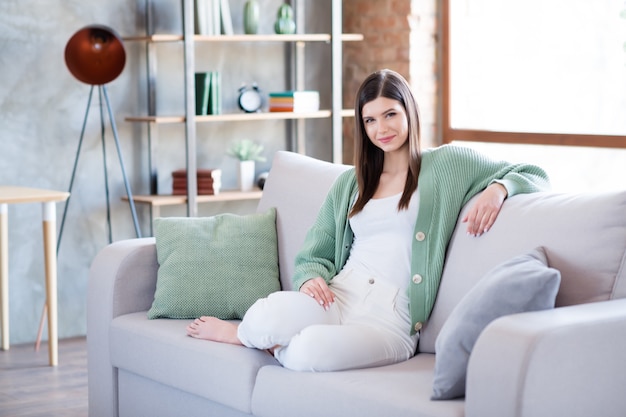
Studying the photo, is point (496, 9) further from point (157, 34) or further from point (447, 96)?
point (157, 34)

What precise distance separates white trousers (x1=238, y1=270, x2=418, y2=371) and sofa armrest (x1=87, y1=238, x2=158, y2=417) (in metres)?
0.63

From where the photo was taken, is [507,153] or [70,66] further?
[507,153]

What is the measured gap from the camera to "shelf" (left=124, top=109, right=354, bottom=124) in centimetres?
509

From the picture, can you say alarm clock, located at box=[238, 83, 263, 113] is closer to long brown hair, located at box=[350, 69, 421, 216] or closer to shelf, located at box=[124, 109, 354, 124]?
shelf, located at box=[124, 109, 354, 124]

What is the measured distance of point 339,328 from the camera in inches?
107

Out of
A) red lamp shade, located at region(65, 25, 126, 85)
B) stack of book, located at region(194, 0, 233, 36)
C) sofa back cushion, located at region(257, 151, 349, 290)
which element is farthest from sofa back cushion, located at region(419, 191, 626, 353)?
stack of book, located at region(194, 0, 233, 36)

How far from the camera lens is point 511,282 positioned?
237 centimetres

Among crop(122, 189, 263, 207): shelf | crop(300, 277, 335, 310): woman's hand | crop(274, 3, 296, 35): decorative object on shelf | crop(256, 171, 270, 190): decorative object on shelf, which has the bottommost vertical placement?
crop(300, 277, 335, 310): woman's hand

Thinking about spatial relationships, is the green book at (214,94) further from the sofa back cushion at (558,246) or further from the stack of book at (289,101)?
the sofa back cushion at (558,246)

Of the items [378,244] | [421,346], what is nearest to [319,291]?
[378,244]

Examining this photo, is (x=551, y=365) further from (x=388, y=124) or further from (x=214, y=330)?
(x=214, y=330)

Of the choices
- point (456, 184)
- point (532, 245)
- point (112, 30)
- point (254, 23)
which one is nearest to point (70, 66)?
point (112, 30)

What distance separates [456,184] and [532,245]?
1.18 feet

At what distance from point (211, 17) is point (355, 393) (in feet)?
10.5
